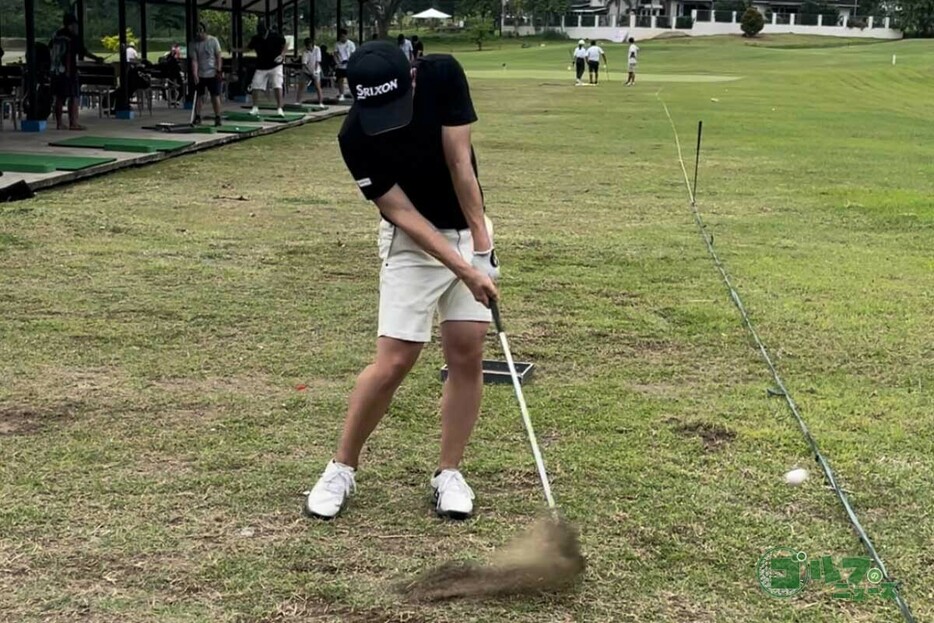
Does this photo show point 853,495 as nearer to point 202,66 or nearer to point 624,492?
point 624,492

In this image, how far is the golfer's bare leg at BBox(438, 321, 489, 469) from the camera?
3.44m

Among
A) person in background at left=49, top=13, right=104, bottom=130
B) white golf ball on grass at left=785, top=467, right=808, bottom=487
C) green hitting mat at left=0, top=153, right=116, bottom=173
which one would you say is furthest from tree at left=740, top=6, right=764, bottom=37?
white golf ball on grass at left=785, top=467, right=808, bottom=487

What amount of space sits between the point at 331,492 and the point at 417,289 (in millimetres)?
717

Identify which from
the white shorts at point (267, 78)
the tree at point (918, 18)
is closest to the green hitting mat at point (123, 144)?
the white shorts at point (267, 78)

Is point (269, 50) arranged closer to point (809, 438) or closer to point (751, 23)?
point (809, 438)

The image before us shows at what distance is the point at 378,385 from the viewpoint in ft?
11.3

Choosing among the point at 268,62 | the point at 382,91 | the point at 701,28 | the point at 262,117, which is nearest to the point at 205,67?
the point at 268,62

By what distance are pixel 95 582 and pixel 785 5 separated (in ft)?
316

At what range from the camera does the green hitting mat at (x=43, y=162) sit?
1110 cm

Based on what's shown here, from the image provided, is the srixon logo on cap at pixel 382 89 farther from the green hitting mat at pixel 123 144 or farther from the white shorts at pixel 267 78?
the white shorts at pixel 267 78

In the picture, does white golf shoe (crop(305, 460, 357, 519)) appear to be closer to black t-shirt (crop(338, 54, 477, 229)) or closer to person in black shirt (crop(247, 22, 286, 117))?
black t-shirt (crop(338, 54, 477, 229))

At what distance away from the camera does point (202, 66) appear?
1669cm

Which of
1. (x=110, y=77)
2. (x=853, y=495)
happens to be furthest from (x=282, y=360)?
(x=110, y=77)

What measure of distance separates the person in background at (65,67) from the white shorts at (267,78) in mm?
3785
